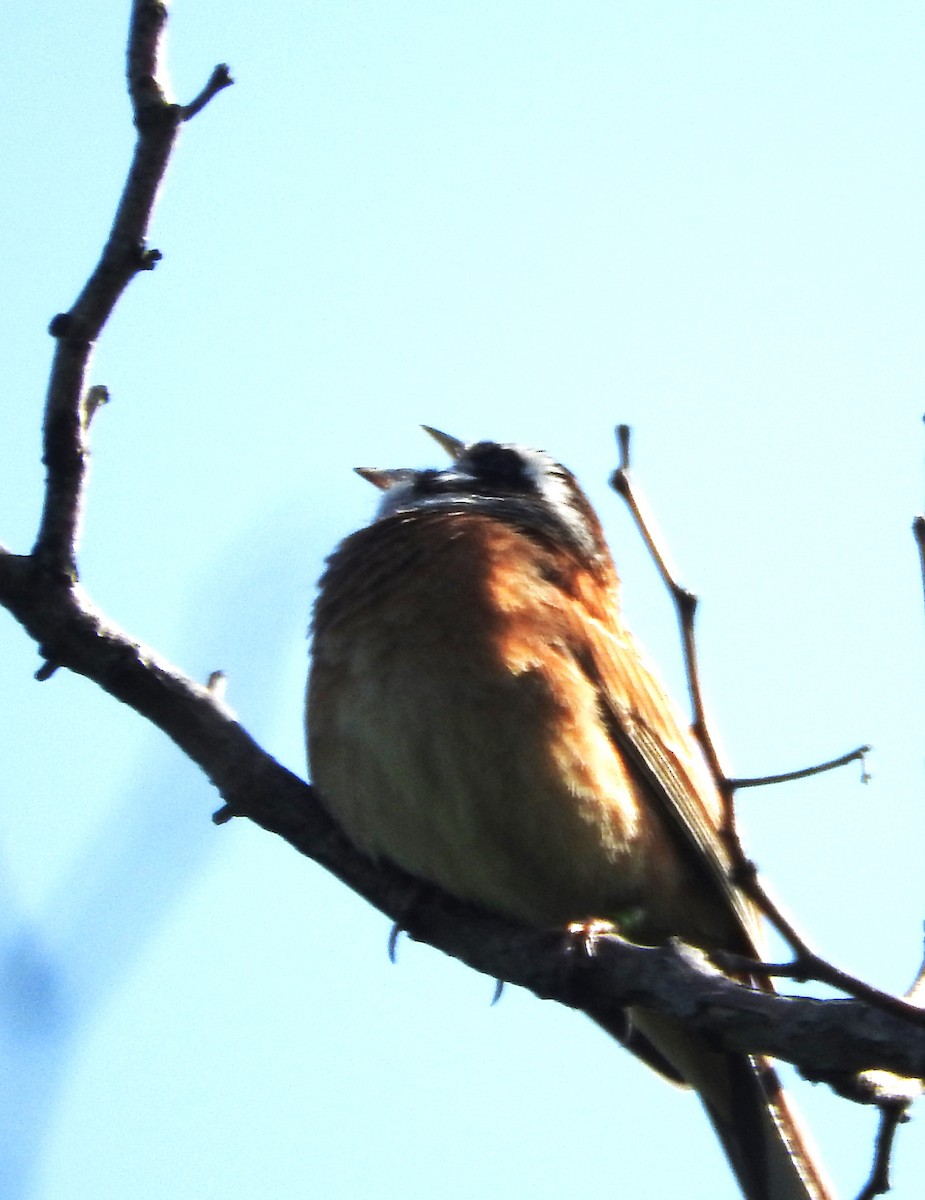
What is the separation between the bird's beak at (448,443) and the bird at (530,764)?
1378 millimetres

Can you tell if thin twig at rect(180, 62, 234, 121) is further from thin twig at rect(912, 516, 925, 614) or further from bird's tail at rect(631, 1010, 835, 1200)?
bird's tail at rect(631, 1010, 835, 1200)

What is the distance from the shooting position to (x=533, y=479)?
6.84 metres

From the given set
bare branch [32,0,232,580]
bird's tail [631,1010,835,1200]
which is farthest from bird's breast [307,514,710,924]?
bare branch [32,0,232,580]

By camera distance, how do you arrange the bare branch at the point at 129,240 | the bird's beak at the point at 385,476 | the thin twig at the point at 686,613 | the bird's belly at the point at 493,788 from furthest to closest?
the bird's beak at the point at 385,476
the bird's belly at the point at 493,788
the bare branch at the point at 129,240
the thin twig at the point at 686,613

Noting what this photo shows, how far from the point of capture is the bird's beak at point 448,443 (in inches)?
281

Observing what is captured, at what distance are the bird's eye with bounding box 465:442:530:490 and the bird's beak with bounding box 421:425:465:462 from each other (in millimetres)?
111

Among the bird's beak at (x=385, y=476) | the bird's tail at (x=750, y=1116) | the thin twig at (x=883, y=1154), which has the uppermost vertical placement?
the bird's beak at (x=385, y=476)

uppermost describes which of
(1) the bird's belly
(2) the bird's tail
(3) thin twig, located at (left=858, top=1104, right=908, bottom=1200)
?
(1) the bird's belly

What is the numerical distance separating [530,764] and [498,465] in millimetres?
2388

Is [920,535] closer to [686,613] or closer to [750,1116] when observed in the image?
[686,613]

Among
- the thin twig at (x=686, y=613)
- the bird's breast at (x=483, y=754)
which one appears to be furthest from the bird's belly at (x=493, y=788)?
the thin twig at (x=686, y=613)

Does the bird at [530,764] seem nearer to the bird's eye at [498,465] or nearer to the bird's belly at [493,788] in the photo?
the bird's belly at [493,788]

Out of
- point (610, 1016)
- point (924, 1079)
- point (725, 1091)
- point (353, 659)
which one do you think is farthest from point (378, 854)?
point (924, 1079)

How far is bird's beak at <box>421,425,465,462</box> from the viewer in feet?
23.4
